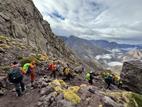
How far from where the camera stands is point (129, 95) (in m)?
32.2

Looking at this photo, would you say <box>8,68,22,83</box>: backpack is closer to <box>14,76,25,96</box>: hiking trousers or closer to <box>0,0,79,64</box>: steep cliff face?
<box>14,76,25,96</box>: hiking trousers

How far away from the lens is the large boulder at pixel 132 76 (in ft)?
176

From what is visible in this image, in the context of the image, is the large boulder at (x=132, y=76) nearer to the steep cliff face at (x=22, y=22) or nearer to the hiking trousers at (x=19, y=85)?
the hiking trousers at (x=19, y=85)

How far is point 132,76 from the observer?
181ft

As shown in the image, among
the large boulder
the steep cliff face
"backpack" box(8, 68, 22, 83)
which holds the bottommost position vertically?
the large boulder

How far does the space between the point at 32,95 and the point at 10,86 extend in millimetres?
7206

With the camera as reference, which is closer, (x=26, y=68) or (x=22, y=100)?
(x=22, y=100)

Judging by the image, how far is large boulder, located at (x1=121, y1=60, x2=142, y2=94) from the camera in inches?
2108

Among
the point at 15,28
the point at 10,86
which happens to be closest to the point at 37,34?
the point at 15,28

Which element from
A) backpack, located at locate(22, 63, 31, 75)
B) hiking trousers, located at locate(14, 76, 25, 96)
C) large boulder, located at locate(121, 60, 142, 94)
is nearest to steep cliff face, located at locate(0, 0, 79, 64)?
large boulder, located at locate(121, 60, 142, 94)

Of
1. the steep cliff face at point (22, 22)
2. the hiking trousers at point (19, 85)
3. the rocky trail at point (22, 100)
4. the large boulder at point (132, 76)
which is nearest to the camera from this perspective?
the rocky trail at point (22, 100)

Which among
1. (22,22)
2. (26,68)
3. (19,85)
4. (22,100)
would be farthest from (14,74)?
(22,22)

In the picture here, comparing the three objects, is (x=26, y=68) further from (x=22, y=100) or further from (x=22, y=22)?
(x=22, y=22)

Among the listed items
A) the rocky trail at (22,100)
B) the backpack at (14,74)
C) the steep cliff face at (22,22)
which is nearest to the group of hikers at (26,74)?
the backpack at (14,74)
